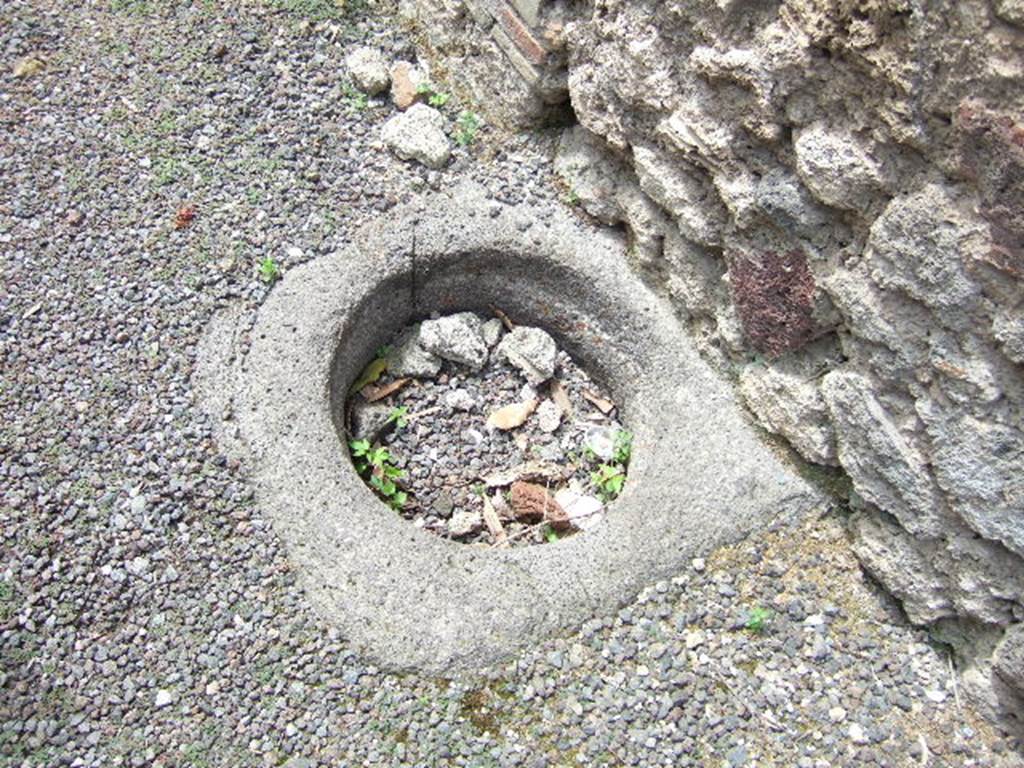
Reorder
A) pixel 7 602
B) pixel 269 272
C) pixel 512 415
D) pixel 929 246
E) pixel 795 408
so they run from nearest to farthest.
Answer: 1. pixel 929 246
2. pixel 7 602
3. pixel 795 408
4. pixel 269 272
5. pixel 512 415

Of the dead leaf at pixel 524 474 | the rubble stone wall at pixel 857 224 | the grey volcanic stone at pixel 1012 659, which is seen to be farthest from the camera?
the dead leaf at pixel 524 474

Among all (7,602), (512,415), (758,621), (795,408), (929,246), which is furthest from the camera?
(512,415)

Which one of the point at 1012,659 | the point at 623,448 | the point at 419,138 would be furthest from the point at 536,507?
the point at 1012,659

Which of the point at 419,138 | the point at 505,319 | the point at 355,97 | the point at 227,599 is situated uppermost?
the point at 419,138

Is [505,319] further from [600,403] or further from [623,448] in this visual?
[623,448]

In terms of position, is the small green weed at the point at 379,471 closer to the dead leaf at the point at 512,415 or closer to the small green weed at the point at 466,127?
the dead leaf at the point at 512,415

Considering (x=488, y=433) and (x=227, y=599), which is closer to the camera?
(x=227, y=599)

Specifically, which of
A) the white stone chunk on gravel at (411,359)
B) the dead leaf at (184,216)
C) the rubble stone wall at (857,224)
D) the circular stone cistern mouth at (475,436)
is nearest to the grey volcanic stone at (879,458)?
the rubble stone wall at (857,224)
